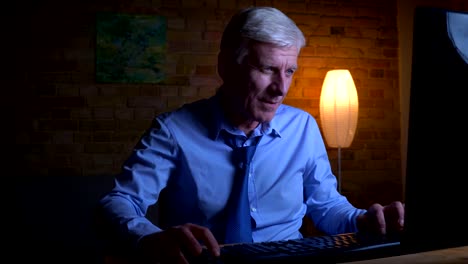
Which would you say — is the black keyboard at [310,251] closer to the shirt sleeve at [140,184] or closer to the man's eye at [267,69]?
the shirt sleeve at [140,184]

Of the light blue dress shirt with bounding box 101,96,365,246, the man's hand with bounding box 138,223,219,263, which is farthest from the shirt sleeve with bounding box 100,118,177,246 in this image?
the man's hand with bounding box 138,223,219,263

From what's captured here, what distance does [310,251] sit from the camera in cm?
94

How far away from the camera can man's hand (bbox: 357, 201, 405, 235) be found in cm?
123

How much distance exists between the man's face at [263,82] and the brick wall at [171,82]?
93.8 inches

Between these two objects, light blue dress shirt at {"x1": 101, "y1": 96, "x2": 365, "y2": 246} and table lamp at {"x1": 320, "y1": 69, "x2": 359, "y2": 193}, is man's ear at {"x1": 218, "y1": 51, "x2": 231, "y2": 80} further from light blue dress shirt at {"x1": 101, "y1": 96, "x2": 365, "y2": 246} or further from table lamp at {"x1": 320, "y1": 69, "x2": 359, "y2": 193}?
table lamp at {"x1": 320, "y1": 69, "x2": 359, "y2": 193}

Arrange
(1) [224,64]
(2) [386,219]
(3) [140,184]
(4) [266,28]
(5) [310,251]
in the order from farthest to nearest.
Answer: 1. (1) [224,64]
2. (4) [266,28]
3. (3) [140,184]
4. (2) [386,219]
5. (5) [310,251]

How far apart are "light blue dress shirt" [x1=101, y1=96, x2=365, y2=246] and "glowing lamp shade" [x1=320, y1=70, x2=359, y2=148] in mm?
2159

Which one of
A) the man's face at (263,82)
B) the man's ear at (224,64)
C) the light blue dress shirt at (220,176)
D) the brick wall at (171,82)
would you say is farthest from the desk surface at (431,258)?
the brick wall at (171,82)

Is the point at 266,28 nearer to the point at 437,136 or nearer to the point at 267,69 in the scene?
the point at 267,69

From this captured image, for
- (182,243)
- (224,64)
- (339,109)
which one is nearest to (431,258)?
(182,243)

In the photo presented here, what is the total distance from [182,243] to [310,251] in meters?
0.23

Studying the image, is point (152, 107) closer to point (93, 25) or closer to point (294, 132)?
point (93, 25)

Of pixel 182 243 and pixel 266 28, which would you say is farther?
pixel 266 28

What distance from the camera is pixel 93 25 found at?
3.87m
